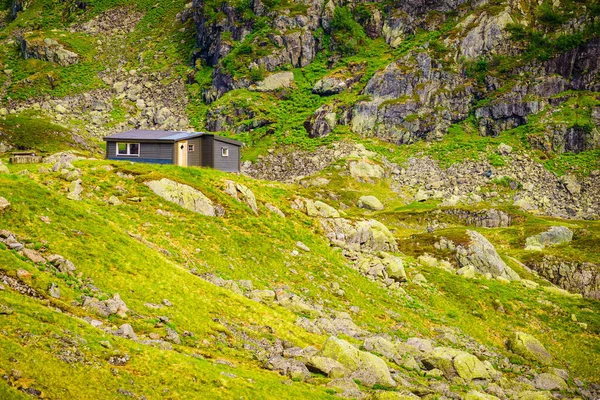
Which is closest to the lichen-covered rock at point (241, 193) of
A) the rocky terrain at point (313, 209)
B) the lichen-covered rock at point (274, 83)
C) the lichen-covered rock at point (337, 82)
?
the rocky terrain at point (313, 209)

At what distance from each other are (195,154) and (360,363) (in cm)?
4118

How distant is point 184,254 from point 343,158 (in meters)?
88.5

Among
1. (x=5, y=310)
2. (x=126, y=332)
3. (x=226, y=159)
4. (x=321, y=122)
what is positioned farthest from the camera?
(x=321, y=122)

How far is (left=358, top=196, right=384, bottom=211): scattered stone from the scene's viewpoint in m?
98.8

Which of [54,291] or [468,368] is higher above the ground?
[54,291]

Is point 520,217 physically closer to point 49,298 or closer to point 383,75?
point 383,75

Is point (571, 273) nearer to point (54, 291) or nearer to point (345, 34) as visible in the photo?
point (54, 291)

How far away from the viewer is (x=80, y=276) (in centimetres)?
2423

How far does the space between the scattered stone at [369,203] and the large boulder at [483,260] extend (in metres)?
42.5

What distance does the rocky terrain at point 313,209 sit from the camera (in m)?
22.4

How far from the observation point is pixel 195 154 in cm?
6066

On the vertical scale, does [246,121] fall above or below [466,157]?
above

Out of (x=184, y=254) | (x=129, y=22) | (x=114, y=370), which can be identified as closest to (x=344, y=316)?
(x=184, y=254)

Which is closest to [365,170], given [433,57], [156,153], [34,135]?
[433,57]
